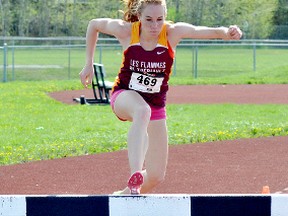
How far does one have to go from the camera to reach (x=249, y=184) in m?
9.06

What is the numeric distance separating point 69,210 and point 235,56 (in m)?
45.1

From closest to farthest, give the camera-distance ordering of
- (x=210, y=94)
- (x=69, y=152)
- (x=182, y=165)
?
(x=182, y=165)
(x=69, y=152)
(x=210, y=94)

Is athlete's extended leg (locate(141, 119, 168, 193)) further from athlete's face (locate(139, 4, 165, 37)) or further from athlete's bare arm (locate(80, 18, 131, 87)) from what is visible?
athlete's face (locate(139, 4, 165, 37))

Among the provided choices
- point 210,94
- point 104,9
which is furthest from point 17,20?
point 210,94

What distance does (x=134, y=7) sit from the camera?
22.6ft

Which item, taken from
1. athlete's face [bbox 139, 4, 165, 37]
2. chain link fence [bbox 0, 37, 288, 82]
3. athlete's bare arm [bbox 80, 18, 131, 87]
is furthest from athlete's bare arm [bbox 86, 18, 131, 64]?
chain link fence [bbox 0, 37, 288, 82]

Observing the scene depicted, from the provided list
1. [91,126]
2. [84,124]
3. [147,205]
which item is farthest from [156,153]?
[84,124]

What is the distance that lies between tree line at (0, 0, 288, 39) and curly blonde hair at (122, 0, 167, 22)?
41.3 m

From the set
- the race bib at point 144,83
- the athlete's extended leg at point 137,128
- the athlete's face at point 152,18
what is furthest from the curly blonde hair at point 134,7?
the athlete's extended leg at point 137,128

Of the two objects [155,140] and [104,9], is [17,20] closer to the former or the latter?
[104,9]

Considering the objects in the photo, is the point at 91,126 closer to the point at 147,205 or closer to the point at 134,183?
the point at 134,183

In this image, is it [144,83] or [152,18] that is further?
[144,83]

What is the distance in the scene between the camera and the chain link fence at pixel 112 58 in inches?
1313

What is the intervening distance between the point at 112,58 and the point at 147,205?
41.2 meters
